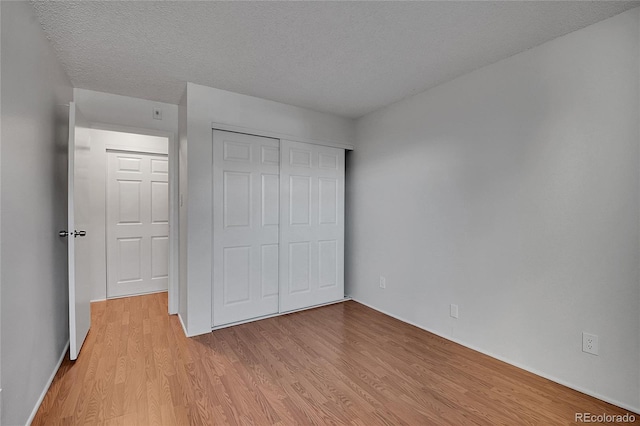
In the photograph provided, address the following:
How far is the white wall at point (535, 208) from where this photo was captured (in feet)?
5.92

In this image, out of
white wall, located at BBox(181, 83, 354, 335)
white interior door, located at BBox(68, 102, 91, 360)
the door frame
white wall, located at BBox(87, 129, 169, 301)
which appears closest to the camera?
white interior door, located at BBox(68, 102, 91, 360)

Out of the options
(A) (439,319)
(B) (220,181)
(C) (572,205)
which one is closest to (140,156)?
(B) (220,181)

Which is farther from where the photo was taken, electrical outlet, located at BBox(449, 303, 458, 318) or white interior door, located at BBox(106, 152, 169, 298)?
white interior door, located at BBox(106, 152, 169, 298)

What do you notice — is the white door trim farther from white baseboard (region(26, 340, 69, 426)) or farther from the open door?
white baseboard (region(26, 340, 69, 426))

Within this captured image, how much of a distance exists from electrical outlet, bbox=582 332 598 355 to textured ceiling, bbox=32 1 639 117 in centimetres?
200

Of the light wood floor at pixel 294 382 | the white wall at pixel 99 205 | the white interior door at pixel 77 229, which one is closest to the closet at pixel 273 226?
the light wood floor at pixel 294 382

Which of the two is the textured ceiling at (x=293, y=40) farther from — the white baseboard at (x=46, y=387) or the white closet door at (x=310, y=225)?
the white baseboard at (x=46, y=387)

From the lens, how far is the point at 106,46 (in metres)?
2.15

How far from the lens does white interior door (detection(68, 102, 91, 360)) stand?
218cm

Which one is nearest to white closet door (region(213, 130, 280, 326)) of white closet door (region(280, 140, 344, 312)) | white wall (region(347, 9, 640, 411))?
white closet door (region(280, 140, 344, 312))

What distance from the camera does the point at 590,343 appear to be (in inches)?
74.9

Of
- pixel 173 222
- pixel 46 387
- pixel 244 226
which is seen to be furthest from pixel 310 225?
pixel 46 387

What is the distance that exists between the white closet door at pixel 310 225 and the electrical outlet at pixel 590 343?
2415 millimetres

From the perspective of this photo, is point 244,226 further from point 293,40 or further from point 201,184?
point 293,40
